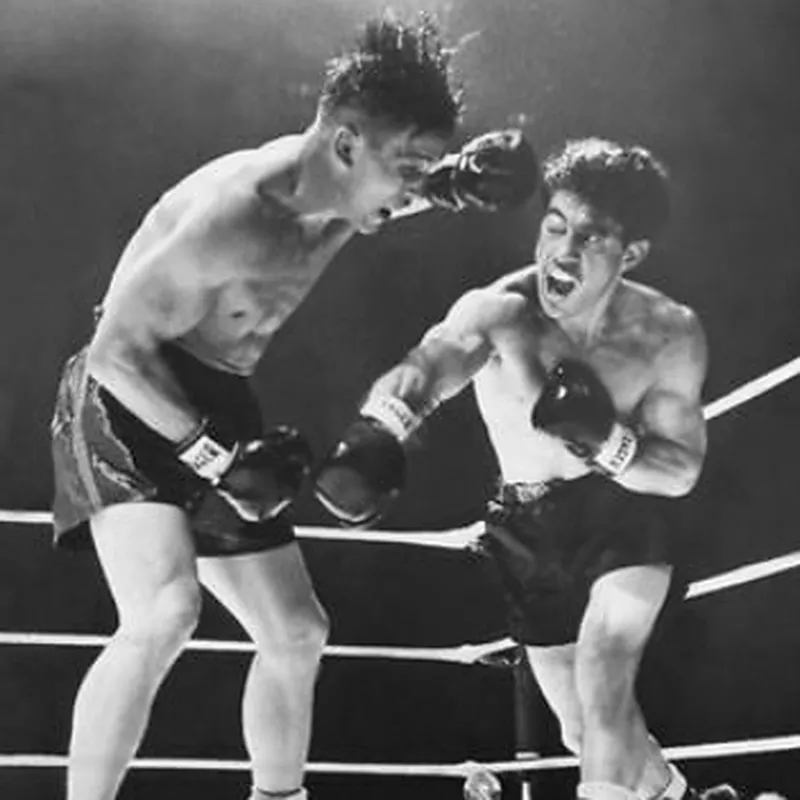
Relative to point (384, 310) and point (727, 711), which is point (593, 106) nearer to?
point (384, 310)

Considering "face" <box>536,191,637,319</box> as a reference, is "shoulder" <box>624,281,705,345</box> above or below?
below

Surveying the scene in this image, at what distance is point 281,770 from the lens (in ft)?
9.01

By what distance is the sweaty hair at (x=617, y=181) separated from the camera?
2.85 metres

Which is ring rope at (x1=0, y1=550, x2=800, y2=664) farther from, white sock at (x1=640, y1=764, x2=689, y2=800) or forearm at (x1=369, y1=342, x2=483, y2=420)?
forearm at (x1=369, y1=342, x2=483, y2=420)

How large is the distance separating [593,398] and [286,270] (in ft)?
1.95

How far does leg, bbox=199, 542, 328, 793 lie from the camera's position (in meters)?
2.75

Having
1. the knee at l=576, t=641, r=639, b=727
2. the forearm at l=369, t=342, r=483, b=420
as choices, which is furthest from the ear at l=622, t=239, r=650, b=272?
the knee at l=576, t=641, r=639, b=727

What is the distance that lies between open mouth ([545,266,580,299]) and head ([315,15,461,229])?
0.30 metres

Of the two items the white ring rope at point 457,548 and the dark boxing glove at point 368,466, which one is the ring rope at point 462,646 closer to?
the white ring rope at point 457,548

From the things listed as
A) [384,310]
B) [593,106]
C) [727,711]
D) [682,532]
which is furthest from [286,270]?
[727,711]

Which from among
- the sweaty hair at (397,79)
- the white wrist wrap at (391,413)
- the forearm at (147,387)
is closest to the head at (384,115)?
the sweaty hair at (397,79)

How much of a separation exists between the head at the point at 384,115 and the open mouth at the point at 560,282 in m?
0.30

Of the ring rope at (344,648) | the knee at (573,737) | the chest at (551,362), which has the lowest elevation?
the knee at (573,737)

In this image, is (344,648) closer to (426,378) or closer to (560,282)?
(426,378)
